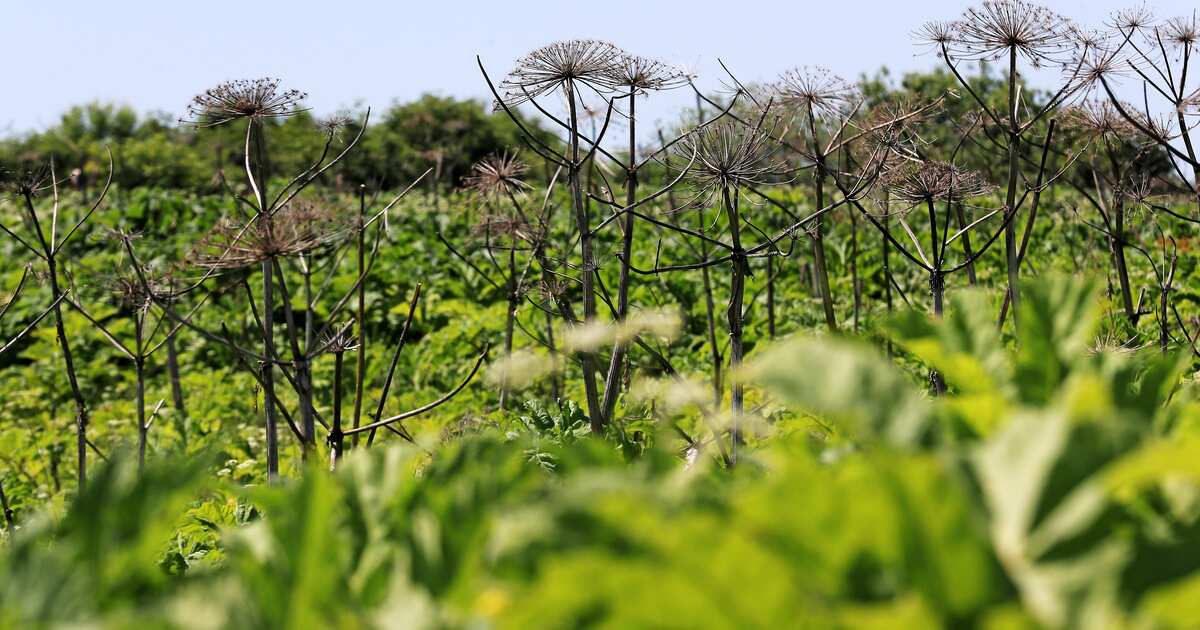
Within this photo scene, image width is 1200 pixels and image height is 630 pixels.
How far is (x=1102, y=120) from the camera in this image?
396 centimetres

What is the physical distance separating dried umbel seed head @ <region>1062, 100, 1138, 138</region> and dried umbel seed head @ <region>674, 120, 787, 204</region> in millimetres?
1557

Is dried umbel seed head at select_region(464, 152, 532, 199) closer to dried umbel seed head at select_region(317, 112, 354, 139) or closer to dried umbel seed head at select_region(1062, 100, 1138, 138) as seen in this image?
dried umbel seed head at select_region(317, 112, 354, 139)

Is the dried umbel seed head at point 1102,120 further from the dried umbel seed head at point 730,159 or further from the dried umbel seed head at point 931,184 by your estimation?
the dried umbel seed head at point 730,159

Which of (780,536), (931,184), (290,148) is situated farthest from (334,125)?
(290,148)

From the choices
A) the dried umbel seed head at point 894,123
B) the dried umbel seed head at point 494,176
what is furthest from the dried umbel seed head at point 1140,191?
the dried umbel seed head at point 494,176

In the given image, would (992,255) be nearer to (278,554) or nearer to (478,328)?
(478,328)

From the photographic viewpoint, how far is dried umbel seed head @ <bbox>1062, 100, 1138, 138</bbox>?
3878mm

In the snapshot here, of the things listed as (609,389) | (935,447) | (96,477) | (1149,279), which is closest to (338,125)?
(609,389)

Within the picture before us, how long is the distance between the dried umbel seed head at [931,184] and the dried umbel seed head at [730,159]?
45cm

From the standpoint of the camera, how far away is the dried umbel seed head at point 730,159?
2854mm

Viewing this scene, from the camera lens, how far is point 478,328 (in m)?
8.30

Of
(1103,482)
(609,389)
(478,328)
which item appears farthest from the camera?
(478,328)

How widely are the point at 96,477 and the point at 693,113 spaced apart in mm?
5359

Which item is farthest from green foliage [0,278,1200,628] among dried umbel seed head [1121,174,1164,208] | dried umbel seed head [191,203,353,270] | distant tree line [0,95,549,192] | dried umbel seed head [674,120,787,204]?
distant tree line [0,95,549,192]
